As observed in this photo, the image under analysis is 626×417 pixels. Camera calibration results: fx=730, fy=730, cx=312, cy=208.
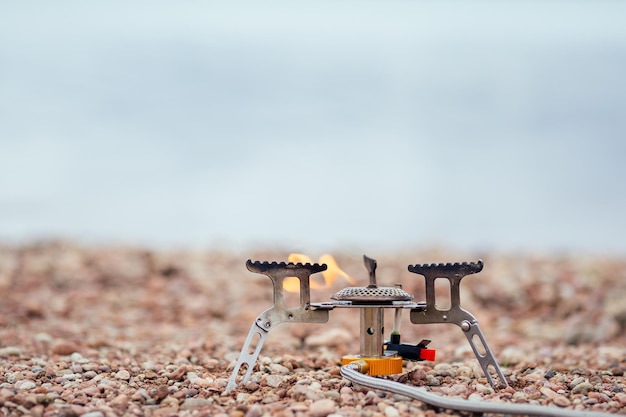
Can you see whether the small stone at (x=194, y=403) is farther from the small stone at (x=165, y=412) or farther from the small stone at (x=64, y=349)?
the small stone at (x=64, y=349)

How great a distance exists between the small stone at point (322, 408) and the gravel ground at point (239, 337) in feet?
0.04

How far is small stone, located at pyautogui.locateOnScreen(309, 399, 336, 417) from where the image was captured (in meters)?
4.36

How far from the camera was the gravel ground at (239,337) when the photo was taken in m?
4.79

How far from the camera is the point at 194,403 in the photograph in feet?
15.4

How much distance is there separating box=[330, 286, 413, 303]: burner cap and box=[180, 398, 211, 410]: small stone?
1.18m

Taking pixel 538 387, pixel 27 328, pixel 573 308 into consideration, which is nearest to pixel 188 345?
pixel 27 328

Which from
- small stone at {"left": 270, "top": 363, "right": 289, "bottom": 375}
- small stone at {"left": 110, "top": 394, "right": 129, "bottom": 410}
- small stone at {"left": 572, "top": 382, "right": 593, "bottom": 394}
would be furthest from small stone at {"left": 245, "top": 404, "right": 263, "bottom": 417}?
small stone at {"left": 572, "top": 382, "right": 593, "bottom": 394}

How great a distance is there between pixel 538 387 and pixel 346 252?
989cm

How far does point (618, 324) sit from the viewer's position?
30.8 feet

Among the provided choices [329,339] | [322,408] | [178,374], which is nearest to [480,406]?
[322,408]

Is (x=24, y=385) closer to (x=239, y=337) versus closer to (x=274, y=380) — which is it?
(x=274, y=380)

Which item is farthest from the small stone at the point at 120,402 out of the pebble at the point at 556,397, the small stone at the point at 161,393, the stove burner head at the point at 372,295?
the pebble at the point at 556,397

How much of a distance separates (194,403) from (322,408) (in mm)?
873

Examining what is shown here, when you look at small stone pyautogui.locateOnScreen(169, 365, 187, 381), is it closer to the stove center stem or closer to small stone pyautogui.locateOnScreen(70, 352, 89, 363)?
small stone pyautogui.locateOnScreen(70, 352, 89, 363)
